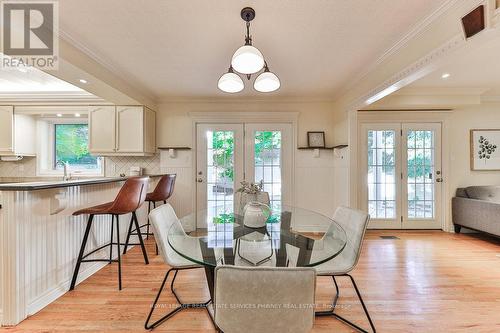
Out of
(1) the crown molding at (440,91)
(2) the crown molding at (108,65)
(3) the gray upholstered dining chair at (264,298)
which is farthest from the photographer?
(1) the crown molding at (440,91)

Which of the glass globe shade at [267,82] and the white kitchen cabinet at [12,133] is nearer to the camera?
the glass globe shade at [267,82]

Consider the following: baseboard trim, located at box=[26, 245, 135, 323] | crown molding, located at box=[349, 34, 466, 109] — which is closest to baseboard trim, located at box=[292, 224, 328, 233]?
crown molding, located at box=[349, 34, 466, 109]

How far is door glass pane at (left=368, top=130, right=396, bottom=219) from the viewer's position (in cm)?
404

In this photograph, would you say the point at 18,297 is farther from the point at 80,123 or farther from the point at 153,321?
the point at 80,123

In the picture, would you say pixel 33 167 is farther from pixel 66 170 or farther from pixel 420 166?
pixel 420 166

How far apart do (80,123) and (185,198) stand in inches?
92.6

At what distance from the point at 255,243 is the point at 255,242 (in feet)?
0.04

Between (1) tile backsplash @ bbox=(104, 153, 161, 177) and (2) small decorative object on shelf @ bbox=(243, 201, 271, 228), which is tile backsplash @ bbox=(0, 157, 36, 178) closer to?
(1) tile backsplash @ bbox=(104, 153, 161, 177)

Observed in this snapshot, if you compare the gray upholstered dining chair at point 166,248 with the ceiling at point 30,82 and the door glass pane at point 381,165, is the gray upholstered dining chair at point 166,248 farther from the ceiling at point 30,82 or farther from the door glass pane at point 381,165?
the door glass pane at point 381,165

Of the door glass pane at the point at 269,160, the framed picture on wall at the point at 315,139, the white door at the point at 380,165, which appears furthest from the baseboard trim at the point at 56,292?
the white door at the point at 380,165

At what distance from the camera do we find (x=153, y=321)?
1.73 meters

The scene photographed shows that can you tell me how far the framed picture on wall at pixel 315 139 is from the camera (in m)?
4.07

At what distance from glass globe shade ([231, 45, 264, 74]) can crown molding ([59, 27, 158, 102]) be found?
163 centimetres

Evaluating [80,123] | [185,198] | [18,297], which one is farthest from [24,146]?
[18,297]
